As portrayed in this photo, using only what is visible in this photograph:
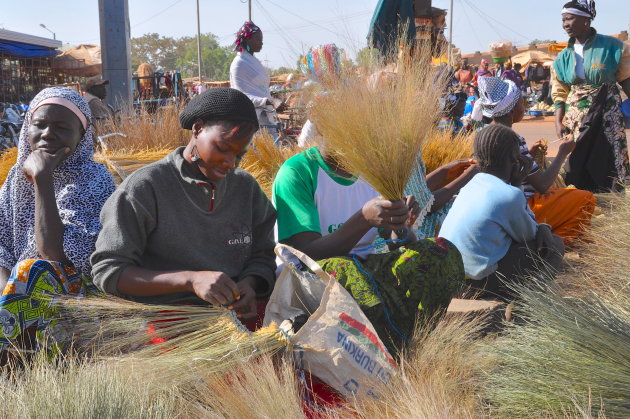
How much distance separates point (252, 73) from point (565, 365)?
5004 mm

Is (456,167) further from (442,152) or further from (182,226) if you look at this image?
(182,226)

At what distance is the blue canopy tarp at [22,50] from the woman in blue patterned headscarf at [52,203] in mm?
14602

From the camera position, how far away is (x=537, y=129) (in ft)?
55.4

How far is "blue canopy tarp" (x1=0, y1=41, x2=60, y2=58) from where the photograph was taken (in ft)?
51.7

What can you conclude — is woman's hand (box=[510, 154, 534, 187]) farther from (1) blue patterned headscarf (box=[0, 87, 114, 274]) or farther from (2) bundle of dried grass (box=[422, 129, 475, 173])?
(1) blue patterned headscarf (box=[0, 87, 114, 274])

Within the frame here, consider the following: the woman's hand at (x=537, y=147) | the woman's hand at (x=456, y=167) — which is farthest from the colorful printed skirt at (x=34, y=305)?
the woman's hand at (x=537, y=147)

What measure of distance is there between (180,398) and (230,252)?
2.42 feet

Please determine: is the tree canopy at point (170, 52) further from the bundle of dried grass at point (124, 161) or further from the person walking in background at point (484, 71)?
the bundle of dried grass at point (124, 161)

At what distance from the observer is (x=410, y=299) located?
252 cm

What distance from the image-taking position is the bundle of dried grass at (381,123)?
2355 millimetres

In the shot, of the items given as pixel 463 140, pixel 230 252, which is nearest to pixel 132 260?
pixel 230 252

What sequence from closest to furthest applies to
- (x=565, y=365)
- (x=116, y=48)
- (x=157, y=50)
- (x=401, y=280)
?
(x=565, y=365) → (x=401, y=280) → (x=116, y=48) → (x=157, y=50)

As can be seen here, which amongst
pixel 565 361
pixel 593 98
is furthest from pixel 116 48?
pixel 565 361

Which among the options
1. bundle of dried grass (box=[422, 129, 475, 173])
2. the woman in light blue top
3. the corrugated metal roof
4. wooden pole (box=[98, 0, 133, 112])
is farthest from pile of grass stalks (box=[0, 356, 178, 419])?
the corrugated metal roof
